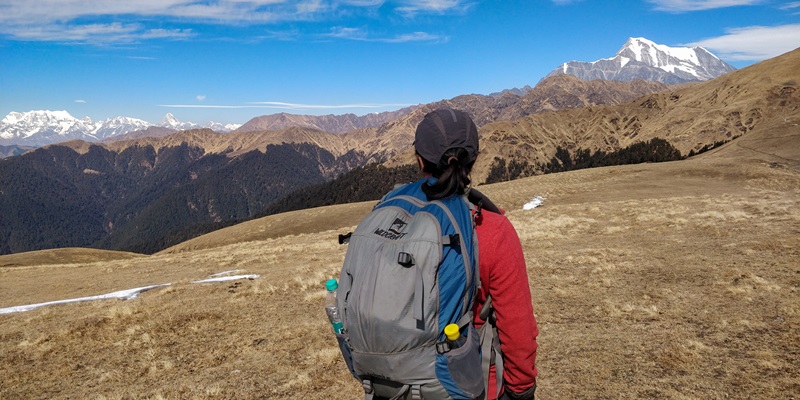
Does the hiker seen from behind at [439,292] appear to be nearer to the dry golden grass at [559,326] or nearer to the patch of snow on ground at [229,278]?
the dry golden grass at [559,326]

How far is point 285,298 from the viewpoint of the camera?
15031 mm

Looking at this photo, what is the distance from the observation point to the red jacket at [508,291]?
306 centimetres

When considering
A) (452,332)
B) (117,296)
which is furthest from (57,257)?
(452,332)

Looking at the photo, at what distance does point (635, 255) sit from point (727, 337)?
310 inches

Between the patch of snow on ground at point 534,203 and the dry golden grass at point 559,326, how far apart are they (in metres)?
20.2

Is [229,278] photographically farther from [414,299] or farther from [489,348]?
[414,299]

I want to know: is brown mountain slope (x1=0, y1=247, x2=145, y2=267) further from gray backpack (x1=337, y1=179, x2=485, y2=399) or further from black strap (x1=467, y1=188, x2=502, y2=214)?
black strap (x1=467, y1=188, x2=502, y2=214)

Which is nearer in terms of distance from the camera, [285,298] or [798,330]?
[798,330]

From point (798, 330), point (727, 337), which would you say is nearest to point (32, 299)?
point (727, 337)

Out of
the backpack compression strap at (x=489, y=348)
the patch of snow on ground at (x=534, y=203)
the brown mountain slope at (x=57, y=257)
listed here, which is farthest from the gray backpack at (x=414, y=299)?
the brown mountain slope at (x=57, y=257)

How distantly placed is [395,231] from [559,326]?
933 cm

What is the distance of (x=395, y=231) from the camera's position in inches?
114

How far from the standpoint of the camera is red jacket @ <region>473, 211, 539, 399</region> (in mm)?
3057

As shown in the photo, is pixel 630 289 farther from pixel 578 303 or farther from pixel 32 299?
pixel 32 299
